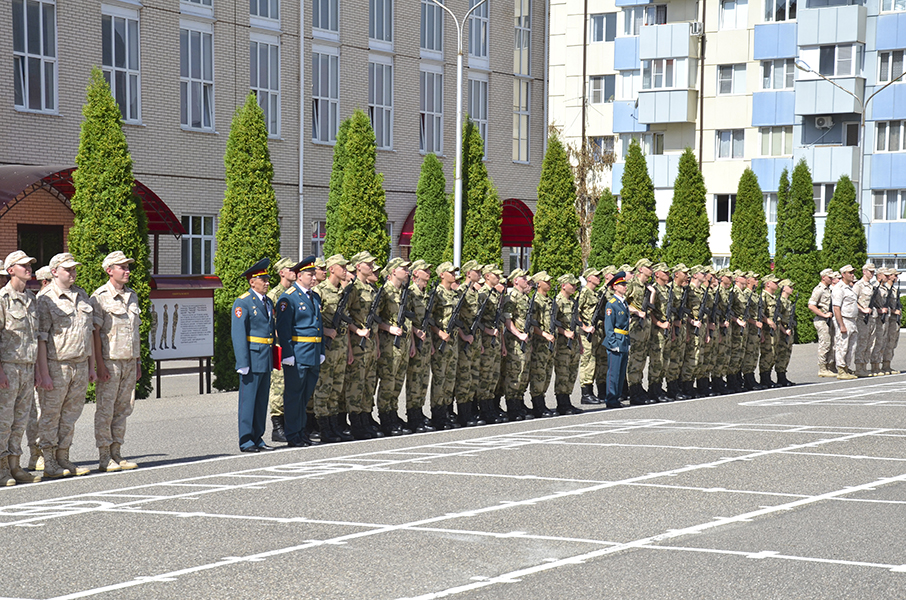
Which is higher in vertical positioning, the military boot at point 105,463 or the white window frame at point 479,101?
the white window frame at point 479,101

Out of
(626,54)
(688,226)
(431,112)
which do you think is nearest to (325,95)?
(431,112)

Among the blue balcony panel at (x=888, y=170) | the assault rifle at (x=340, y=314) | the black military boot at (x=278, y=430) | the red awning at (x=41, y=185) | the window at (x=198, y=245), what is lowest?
the black military boot at (x=278, y=430)

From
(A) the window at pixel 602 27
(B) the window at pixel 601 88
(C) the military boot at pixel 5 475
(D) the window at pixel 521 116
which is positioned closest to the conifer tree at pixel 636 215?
(D) the window at pixel 521 116

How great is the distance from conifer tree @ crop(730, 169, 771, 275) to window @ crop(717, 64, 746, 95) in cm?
1912

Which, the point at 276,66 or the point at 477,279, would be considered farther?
the point at 276,66

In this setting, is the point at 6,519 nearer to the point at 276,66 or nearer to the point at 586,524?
the point at 586,524

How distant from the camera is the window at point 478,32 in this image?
35531 mm

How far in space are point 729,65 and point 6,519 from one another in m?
51.9

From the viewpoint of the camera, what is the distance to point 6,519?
891cm

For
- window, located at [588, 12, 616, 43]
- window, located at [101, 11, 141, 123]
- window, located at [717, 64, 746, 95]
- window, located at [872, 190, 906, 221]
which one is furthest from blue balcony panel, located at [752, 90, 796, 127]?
window, located at [101, 11, 141, 123]

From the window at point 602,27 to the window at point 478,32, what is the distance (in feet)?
90.0

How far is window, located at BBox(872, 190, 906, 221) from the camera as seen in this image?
53125 millimetres

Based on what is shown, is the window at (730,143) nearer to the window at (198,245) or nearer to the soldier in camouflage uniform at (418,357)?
the window at (198,245)

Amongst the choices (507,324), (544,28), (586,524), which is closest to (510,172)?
(544,28)
